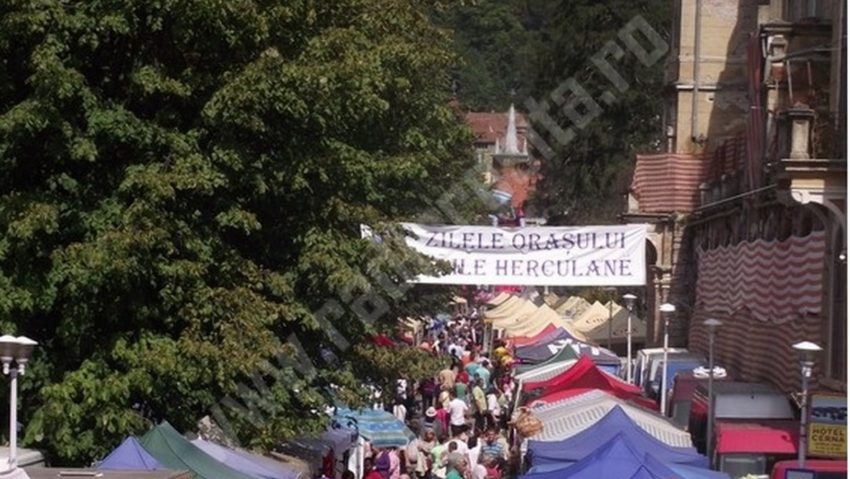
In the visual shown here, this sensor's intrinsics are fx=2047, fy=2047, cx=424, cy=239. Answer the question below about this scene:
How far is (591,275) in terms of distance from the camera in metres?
31.0

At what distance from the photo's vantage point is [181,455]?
17.9 meters

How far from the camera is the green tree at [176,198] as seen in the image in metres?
19.7

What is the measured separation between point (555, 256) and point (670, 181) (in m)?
13.4

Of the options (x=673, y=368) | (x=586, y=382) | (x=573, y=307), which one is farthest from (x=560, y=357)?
(x=573, y=307)

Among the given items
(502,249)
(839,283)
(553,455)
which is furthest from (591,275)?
(553,455)

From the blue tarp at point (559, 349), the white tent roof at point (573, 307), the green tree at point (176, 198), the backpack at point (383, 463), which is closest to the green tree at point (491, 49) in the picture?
the white tent roof at point (573, 307)

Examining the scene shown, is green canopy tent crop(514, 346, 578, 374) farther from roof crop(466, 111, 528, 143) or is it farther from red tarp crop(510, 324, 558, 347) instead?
roof crop(466, 111, 528, 143)

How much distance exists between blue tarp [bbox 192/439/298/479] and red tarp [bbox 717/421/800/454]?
222 inches

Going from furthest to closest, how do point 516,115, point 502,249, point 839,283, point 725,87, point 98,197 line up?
point 516,115 < point 725,87 < point 502,249 < point 839,283 < point 98,197

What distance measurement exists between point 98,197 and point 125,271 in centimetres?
158

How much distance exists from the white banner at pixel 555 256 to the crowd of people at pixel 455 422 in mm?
1656

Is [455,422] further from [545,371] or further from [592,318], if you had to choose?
[592,318]

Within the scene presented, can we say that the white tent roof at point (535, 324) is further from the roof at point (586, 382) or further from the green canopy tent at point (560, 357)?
the roof at point (586, 382)

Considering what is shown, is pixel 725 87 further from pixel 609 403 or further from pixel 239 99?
pixel 239 99
